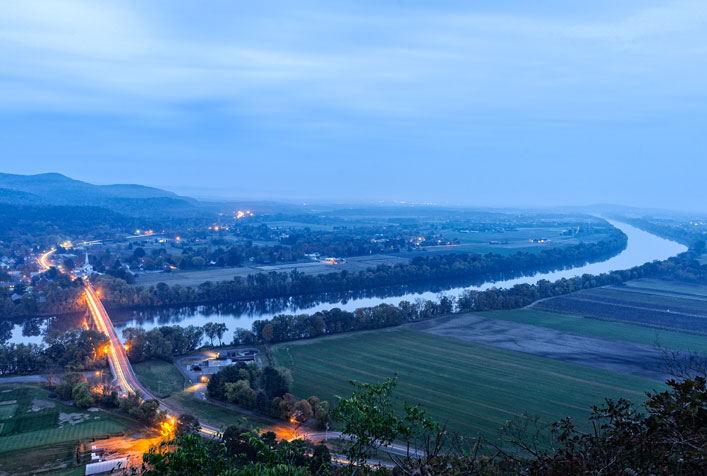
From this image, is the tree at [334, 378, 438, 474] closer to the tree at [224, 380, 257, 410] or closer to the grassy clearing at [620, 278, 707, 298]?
the tree at [224, 380, 257, 410]

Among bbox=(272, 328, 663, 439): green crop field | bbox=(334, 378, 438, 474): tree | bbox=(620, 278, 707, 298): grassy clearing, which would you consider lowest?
bbox=(272, 328, 663, 439): green crop field

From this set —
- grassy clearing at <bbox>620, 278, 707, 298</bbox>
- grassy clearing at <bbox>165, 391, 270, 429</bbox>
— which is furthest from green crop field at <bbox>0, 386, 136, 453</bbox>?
grassy clearing at <bbox>620, 278, 707, 298</bbox>

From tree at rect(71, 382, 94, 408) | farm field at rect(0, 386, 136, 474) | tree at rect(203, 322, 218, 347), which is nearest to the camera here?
farm field at rect(0, 386, 136, 474)

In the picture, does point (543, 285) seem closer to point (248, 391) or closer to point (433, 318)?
point (433, 318)

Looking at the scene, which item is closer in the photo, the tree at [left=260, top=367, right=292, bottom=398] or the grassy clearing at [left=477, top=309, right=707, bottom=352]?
the tree at [left=260, top=367, right=292, bottom=398]

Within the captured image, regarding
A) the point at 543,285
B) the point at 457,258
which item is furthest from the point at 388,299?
the point at 457,258

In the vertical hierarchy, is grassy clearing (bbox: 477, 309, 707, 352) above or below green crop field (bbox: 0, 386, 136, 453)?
above
